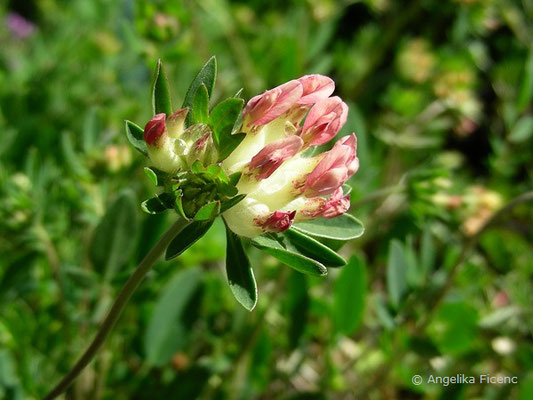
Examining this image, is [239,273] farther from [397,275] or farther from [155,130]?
[397,275]

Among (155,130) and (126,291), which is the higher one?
(155,130)

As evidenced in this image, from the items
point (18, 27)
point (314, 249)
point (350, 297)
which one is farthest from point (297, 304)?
point (18, 27)

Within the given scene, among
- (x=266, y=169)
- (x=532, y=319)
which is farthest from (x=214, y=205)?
(x=532, y=319)

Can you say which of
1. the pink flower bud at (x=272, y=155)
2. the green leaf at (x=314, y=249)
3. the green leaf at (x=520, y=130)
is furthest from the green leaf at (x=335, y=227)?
the green leaf at (x=520, y=130)

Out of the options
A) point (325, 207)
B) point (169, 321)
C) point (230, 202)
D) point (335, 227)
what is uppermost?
point (230, 202)

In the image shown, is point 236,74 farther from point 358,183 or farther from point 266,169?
point 266,169

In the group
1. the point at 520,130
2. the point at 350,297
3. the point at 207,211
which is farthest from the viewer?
the point at 520,130

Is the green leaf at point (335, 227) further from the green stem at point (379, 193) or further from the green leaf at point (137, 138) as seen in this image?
the green stem at point (379, 193)
